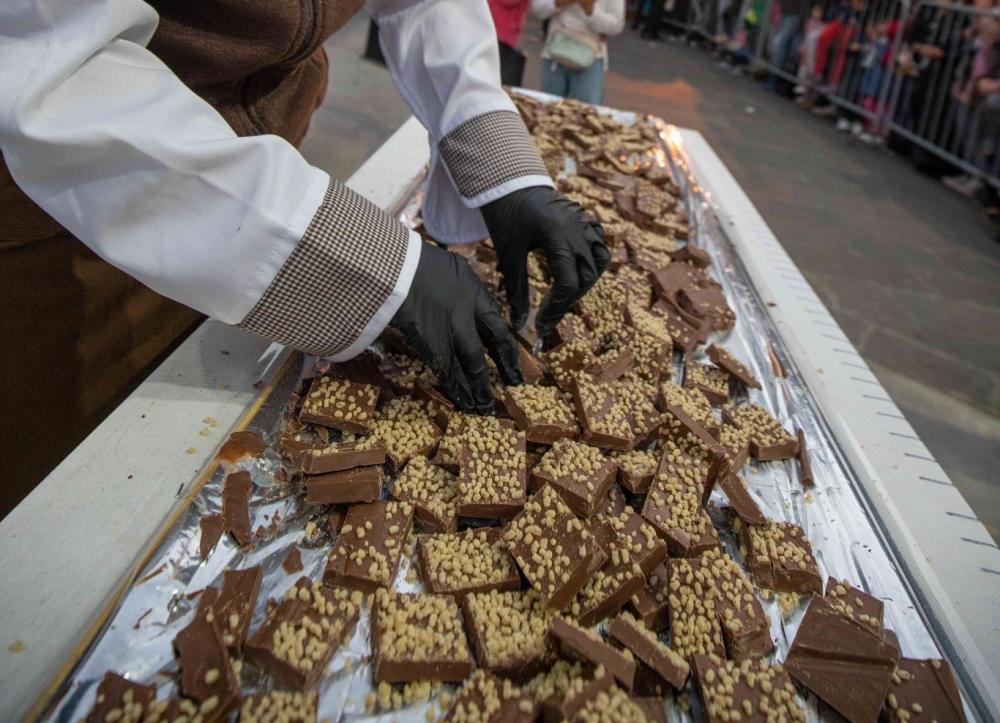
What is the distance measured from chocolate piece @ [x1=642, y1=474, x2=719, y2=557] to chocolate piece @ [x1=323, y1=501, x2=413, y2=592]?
0.41 metres

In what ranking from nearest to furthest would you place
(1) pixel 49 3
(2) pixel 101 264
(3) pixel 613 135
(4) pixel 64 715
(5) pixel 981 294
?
(4) pixel 64 715 → (1) pixel 49 3 → (2) pixel 101 264 → (3) pixel 613 135 → (5) pixel 981 294

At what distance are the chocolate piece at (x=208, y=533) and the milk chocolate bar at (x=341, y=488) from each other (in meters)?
0.13

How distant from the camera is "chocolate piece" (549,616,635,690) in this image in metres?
0.82

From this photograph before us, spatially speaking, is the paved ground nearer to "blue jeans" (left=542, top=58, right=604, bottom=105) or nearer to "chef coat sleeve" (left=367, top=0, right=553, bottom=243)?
"blue jeans" (left=542, top=58, right=604, bottom=105)

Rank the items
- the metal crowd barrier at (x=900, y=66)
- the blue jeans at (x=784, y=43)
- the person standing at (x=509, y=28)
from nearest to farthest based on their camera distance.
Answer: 1. the person standing at (x=509, y=28)
2. the metal crowd barrier at (x=900, y=66)
3. the blue jeans at (x=784, y=43)

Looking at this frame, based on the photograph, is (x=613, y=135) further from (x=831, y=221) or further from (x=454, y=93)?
(x=831, y=221)

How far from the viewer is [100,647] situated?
79cm

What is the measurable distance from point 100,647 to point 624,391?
3.08 feet

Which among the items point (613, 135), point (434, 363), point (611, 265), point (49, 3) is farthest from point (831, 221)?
point (49, 3)

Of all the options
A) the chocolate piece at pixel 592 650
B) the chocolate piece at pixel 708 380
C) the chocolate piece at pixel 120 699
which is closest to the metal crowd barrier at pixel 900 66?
the chocolate piece at pixel 708 380

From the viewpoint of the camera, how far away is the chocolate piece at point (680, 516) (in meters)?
1.04

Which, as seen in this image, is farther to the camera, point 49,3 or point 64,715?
point 49,3

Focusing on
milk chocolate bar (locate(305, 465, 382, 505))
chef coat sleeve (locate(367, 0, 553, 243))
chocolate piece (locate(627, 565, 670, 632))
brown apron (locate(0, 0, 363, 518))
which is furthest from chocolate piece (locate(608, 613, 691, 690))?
brown apron (locate(0, 0, 363, 518))

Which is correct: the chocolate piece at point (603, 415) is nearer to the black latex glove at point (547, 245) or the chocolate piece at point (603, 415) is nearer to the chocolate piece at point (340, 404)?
the black latex glove at point (547, 245)
